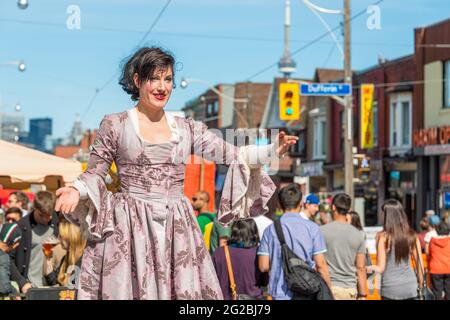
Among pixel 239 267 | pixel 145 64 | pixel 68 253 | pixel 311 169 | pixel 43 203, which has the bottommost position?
pixel 239 267

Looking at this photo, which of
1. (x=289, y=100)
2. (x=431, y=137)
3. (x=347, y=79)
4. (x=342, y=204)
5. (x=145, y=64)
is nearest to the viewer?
(x=145, y=64)

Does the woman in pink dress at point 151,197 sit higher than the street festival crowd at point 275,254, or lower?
higher

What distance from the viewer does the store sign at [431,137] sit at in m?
31.1

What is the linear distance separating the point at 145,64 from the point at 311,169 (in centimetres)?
4483

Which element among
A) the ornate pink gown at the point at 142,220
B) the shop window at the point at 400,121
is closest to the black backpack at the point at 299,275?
the ornate pink gown at the point at 142,220

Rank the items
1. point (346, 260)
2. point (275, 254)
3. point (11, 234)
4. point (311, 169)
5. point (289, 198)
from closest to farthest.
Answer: point (275, 254) < point (289, 198) < point (346, 260) < point (11, 234) < point (311, 169)

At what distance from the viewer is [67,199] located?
3.92 metres

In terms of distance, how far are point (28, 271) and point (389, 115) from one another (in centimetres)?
2987

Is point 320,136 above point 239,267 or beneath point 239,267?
above

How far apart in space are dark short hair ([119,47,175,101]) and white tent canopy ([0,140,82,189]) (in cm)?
731

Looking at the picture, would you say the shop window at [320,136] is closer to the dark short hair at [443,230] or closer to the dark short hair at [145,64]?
the dark short hair at [443,230]

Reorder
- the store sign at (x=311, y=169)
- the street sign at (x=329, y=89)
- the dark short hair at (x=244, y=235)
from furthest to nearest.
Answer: the store sign at (x=311, y=169) < the street sign at (x=329, y=89) < the dark short hair at (x=244, y=235)

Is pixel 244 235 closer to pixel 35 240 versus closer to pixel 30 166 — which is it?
pixel 35 240

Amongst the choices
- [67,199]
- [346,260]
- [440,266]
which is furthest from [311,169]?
[67,199]
